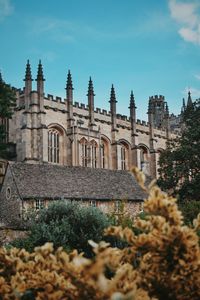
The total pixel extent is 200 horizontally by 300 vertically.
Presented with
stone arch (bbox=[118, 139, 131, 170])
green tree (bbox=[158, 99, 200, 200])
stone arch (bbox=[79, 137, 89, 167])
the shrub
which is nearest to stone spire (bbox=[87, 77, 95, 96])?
stone arch (bbox=[79, 137, 89, 167])

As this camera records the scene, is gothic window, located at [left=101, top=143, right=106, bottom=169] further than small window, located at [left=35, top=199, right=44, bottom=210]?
Yes

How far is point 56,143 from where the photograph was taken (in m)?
57.2

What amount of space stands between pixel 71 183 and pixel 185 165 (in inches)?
432

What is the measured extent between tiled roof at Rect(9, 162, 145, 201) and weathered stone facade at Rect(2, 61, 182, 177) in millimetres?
13792

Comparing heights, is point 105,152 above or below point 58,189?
above

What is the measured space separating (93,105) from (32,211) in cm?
3306

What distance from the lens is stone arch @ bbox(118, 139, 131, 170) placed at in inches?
2594

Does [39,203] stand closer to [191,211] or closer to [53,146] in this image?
[191,211]

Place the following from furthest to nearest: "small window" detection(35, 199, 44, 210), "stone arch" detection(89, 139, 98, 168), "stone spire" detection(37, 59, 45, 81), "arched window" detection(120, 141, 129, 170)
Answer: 1. "arched window" detection(120, 141, 129, 170)
2. "stone arch" detection(89, 139, 98, 168)
3. "stone spire" detection(37, 59, 45, 81)
4. "small window" detection(35, 199, 44, 210)

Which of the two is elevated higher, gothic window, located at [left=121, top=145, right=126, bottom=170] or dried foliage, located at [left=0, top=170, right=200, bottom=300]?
gothic window, located at [left=121, top=145, right=126, bottom=170]

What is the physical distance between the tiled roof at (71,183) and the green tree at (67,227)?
609cm

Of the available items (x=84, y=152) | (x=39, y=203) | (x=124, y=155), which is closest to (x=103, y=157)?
(x=124, y=155)

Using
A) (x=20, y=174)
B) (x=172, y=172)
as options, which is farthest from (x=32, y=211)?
(x=172, y=172)

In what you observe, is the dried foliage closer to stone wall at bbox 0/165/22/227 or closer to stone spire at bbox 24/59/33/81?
stone wall at bbox 0/165/22/227
